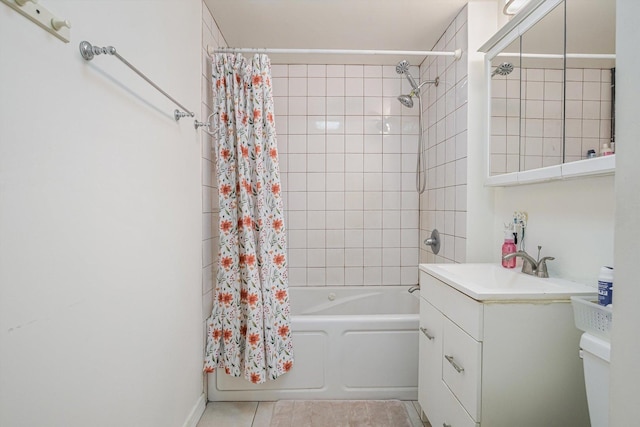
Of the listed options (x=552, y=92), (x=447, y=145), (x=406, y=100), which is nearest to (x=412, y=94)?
(x=406, y=100)

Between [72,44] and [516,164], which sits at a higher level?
[72,44]

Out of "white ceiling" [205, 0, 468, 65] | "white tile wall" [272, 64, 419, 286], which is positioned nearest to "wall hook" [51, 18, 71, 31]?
"white ceiling" [205, 0, 468, 65]

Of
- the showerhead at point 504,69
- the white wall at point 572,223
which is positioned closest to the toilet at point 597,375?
the white wall at point 572,223

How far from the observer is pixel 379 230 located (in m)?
2.76

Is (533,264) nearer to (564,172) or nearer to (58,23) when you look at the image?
(564,172)

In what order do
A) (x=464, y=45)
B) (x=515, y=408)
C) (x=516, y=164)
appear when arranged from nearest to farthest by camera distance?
(x=515, y=408) < (x=516, y=164) < (x=464, y=45)

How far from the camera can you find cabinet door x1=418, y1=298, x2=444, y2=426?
1.46 metres

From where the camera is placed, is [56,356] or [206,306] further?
[206,306]

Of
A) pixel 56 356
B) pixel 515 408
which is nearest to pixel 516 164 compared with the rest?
pixel 515 408

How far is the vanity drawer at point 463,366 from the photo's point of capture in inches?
44.7

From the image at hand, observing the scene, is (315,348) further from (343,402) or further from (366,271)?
(366,271)

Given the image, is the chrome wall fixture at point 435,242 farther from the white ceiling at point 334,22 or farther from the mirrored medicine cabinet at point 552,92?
the white ceiling at point 334,22

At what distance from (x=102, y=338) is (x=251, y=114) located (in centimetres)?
136

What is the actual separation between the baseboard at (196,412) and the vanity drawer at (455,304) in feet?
4.45
